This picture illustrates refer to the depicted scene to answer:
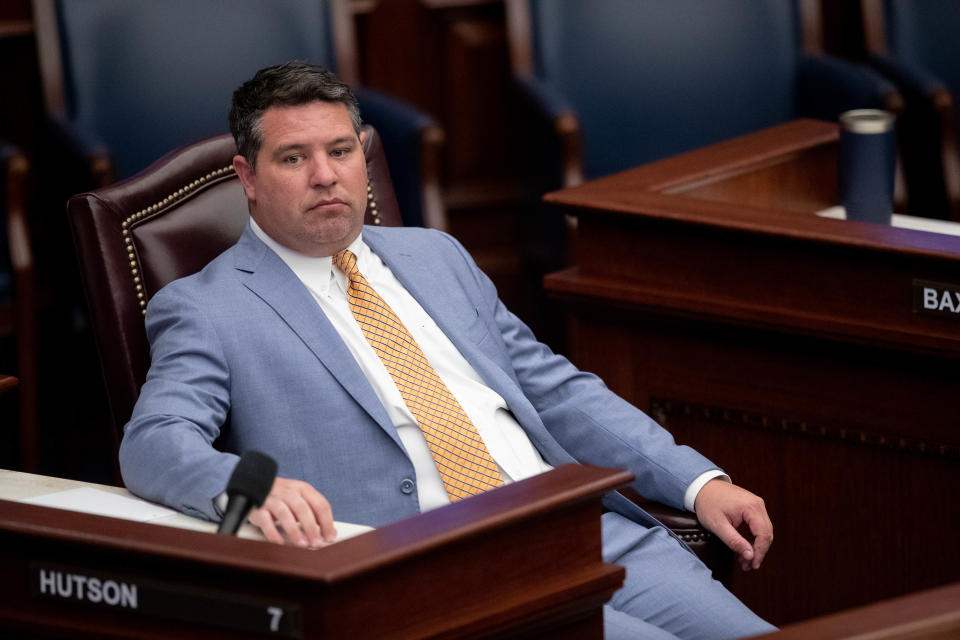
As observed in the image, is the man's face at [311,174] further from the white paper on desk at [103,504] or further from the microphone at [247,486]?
the microphone at [247,486]

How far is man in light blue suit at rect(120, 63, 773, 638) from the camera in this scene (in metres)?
1.67

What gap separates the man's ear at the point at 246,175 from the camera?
5.94 feet

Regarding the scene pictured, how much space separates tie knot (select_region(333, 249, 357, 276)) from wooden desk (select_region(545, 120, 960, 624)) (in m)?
0.50

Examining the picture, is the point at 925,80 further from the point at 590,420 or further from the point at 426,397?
the point at 426,397

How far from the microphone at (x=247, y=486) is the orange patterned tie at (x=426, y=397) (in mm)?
480

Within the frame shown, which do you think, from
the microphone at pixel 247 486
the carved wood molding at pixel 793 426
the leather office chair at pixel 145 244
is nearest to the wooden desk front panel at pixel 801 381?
the carved wood molding at pixel 793 426

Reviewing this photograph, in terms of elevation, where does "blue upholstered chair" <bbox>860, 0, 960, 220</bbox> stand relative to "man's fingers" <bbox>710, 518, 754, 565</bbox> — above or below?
above

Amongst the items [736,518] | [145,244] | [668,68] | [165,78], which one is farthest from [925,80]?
[145,244]

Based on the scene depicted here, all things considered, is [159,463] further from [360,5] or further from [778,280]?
[360,5]

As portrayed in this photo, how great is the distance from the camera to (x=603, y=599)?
4.49ft

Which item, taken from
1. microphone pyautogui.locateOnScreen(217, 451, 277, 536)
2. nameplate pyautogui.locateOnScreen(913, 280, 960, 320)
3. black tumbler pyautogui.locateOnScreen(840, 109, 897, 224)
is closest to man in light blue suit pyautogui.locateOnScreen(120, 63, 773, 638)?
microphone pyautogui.locateOnScreen(217, 451, 277, 536)

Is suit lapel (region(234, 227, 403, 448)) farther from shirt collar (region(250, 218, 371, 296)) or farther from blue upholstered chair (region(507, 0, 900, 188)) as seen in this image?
blue upholstered chair (region(507, 0, 900, 188))

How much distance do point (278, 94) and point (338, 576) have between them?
763 millimetres

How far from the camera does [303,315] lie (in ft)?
5.76
